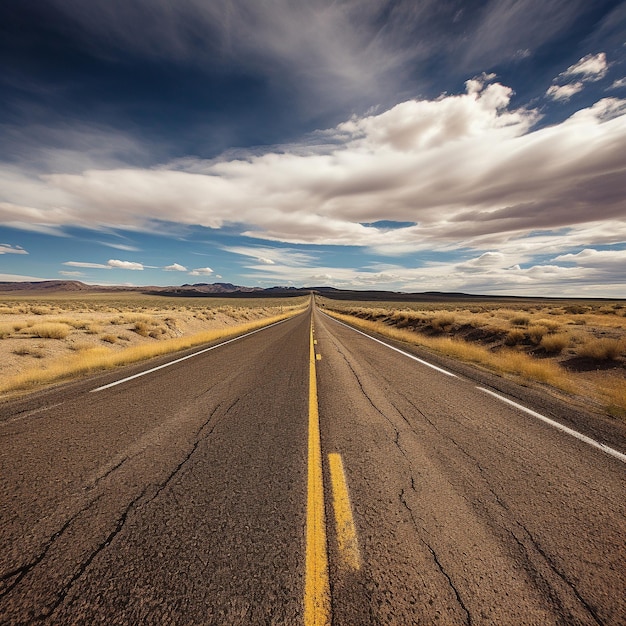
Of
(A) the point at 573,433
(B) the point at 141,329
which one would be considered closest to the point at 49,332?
(B) the point at 141,329

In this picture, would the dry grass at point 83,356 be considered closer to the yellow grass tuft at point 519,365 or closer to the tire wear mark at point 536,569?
the tire wear mark at point 536,569

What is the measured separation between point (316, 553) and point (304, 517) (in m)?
0.42

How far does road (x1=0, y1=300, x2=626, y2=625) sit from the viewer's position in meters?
1.94

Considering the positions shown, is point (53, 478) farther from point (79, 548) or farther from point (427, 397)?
point (427, 397)

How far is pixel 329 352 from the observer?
40.0 feet

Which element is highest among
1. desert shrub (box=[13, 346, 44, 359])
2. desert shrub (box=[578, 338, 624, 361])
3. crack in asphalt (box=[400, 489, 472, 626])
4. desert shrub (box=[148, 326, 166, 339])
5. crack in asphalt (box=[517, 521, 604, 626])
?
desert shrub (box=[578, 338, 624, 361])

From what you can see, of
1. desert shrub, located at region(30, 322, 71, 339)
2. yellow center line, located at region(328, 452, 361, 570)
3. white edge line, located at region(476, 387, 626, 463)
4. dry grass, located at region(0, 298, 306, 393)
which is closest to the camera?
yellow center line, located at region(328, 452, 361, 570)

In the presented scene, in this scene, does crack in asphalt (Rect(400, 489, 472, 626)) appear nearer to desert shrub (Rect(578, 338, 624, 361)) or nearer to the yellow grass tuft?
the yellow grass tuft

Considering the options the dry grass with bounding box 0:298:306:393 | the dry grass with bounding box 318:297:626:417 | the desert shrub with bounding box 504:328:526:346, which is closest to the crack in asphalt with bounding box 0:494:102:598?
the dry grass with bounding box 0:298:306:393

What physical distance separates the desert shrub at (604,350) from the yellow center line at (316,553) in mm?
10579

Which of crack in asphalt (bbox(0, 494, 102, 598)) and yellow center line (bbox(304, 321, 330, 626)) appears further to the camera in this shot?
crack in asphalt (bbox(0, 494, 102, 598))

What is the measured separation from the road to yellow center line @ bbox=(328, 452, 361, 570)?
13 millimetres

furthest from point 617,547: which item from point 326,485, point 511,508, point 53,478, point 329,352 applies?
point 329,352

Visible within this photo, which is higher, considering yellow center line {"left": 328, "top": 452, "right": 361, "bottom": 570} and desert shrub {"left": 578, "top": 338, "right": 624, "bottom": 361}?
desert shrub {"left": 578, "top": 338, "right": 624, "bottom": 361}
